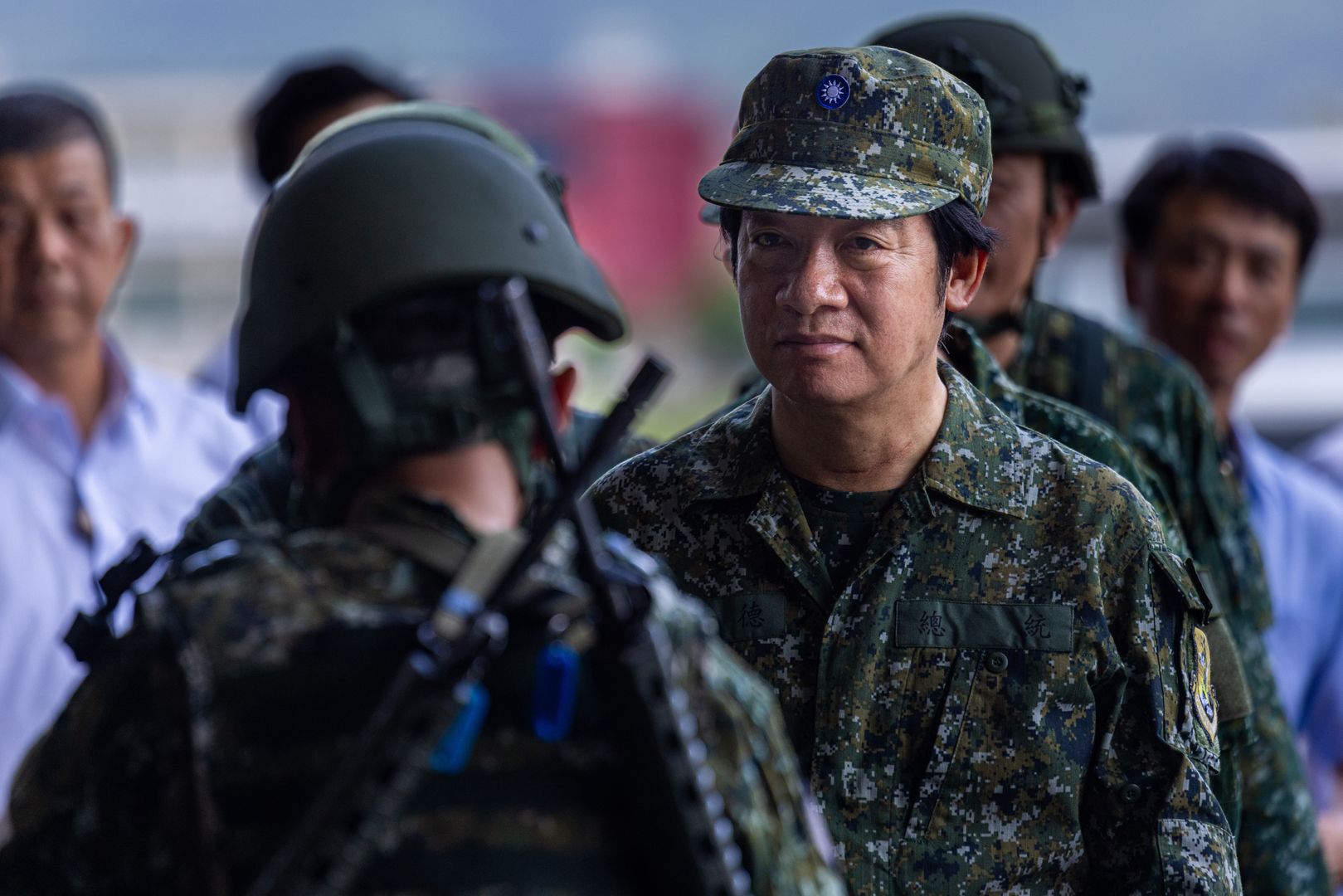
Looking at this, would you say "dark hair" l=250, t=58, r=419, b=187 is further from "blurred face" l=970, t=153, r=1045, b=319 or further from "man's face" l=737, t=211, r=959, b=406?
"man's face" l=737, t=211, r=959, b=406

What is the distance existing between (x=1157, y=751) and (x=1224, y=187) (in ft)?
7.95

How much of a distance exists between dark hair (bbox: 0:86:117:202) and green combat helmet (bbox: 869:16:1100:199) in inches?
74.8

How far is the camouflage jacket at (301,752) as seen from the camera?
4.84 feet

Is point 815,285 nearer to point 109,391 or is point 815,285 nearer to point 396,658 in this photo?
point 396,658

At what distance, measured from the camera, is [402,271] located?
5.14ft

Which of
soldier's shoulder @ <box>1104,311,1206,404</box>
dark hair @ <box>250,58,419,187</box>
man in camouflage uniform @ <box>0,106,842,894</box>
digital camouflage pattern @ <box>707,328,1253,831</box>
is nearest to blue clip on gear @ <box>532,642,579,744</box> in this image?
man in camouflage uniform @ <box>0,106,842,894</box>

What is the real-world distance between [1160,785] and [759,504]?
611 mm

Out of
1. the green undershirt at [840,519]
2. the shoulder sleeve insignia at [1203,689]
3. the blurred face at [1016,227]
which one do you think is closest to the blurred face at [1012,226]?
the blurred face at [1016,227]

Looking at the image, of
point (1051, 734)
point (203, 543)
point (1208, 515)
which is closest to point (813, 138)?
point (1051, 734)

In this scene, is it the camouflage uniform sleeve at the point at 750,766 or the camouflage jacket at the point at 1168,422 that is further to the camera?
the camouflage jacket at the point at 1168,422

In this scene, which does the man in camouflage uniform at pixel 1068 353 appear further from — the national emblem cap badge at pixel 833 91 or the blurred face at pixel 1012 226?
the national emblem cap badge at pixel 833 91

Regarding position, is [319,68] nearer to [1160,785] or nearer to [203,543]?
[203,543]

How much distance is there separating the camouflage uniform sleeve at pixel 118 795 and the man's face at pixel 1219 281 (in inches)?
127

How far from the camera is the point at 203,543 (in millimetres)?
2373
